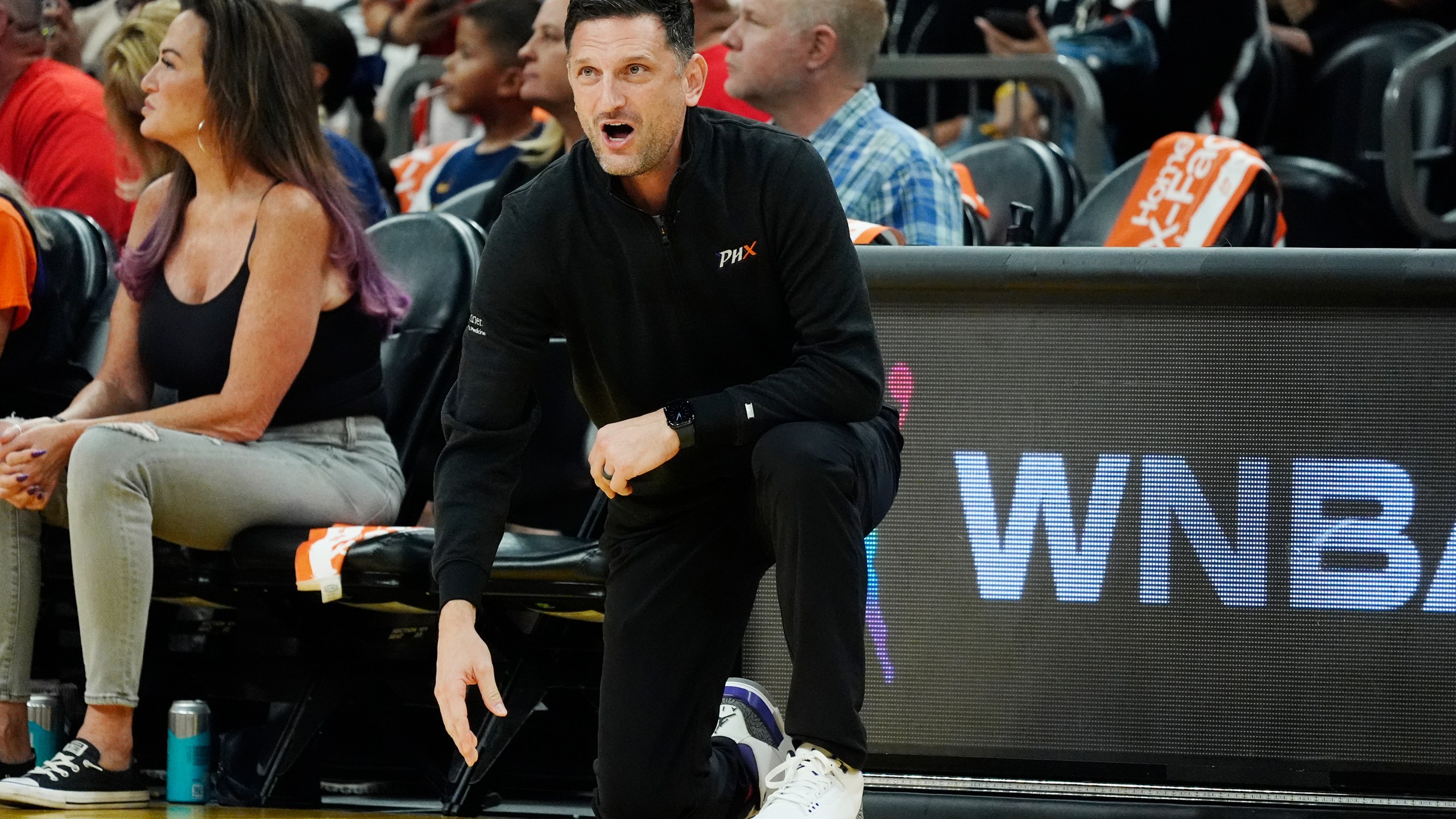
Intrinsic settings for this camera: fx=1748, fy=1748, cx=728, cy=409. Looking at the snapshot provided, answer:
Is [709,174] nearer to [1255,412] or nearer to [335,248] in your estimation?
[1255,412]

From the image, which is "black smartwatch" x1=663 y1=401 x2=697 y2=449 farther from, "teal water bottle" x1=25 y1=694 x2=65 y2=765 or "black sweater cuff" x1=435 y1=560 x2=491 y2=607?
"teal water bottle" x1=25 y1=694 x2=65 y2=765

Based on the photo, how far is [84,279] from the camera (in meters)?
4.47

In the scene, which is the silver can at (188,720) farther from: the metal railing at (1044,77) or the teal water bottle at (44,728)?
the metal railing at (1044,77)

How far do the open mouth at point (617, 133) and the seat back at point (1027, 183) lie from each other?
231cm

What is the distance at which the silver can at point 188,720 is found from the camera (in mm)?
3613

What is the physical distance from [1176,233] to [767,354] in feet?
6.22

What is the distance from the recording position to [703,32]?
18.5 feet

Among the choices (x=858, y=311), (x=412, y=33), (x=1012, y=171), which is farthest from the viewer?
(x=412, y=33)

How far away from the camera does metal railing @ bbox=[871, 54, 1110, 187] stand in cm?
545

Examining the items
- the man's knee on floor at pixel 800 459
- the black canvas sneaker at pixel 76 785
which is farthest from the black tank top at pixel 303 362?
the man's knee on floor at pixel 800 459

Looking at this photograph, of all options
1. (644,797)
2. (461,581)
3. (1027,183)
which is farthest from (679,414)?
(1027,183)

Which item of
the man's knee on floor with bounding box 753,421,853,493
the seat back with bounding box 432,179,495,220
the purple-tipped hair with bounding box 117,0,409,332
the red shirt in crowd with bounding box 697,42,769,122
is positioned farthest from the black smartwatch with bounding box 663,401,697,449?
the red shirt in crowd with bounding box 697,42,769,122

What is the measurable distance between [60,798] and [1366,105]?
165 inches

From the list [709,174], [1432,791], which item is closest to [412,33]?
[709,174]
